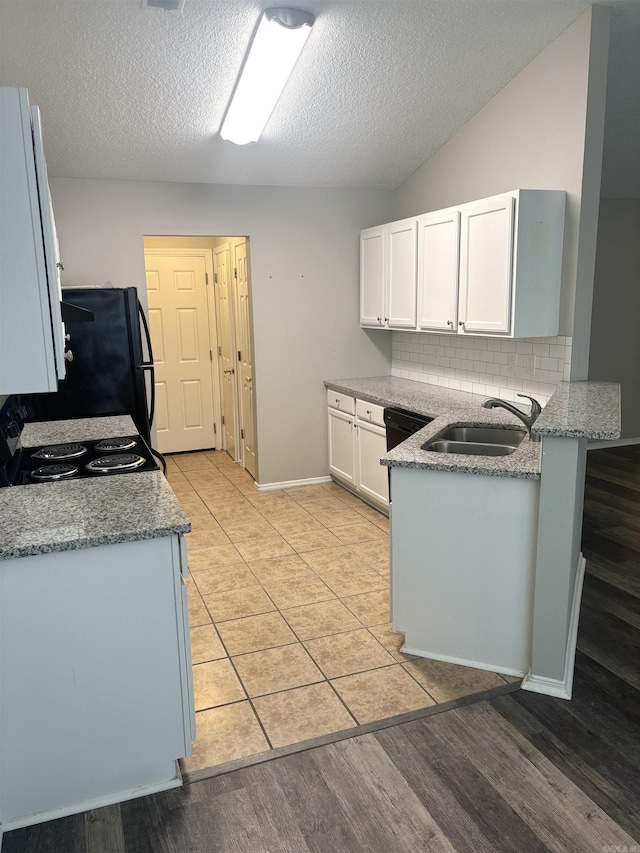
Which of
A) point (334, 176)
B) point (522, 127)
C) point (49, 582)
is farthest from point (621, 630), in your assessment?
point (334, 176)

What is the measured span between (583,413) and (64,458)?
2.07 meters

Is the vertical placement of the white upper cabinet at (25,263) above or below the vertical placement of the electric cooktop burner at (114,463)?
above

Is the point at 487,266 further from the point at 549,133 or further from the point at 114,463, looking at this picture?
the point at 114,463

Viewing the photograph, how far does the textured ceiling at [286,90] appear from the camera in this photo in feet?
9.73

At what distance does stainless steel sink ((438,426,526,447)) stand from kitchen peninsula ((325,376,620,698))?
483mm

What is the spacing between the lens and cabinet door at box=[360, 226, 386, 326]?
484 centimetres

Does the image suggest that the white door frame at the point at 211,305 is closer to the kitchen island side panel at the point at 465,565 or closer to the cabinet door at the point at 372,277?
the cabinet door at the point at 372,277

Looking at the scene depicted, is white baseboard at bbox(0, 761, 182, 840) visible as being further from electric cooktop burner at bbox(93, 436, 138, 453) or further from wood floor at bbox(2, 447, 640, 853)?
electric cooktop burner at bbox(93, 436, 138, 453)

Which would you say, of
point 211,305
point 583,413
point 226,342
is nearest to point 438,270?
point 583,413

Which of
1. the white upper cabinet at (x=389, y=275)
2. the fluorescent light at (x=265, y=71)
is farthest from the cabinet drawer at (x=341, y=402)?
the fluorescent light at (x=265, y=71)

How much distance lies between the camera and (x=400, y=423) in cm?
417

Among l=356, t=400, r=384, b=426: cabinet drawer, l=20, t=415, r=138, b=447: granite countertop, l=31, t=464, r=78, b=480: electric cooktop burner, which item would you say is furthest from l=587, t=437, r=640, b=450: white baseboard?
l=31, t=464, r=78, b=480: electric cooktop burner

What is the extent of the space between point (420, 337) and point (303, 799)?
11.9 feet

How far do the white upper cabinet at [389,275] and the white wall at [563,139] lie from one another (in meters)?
0.61
